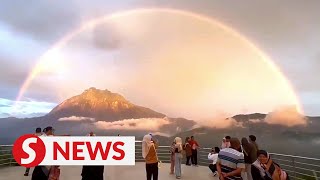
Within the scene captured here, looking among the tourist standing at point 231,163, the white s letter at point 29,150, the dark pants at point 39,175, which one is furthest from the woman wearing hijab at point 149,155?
the tourist standing at point 231,163

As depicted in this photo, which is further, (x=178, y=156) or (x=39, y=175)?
(x=178, y=156)

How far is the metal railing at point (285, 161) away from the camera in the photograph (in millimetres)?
8023

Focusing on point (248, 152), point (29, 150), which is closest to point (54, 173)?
point (29, 150)

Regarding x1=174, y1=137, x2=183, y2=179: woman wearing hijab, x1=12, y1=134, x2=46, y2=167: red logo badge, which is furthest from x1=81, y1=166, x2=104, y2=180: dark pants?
x1=174, y1=137, x2=183, y2=179: woman wearing hijab

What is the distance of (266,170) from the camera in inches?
166

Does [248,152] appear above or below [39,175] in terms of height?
above

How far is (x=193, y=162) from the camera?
17359 millimetres

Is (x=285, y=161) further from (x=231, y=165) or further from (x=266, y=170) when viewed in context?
(x=266, y=170)

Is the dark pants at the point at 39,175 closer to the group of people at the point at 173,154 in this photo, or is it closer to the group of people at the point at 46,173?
the group of people at the point at 46,173

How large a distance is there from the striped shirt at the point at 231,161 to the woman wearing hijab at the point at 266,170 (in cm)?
41

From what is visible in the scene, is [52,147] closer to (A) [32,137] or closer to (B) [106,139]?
(A) [32,137]

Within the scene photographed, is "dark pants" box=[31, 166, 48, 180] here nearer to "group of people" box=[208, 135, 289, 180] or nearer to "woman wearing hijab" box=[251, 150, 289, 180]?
"group of people" box=[208, 135, 289, 180]

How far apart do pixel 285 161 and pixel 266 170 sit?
5.48 meters

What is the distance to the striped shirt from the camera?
15.6ft
